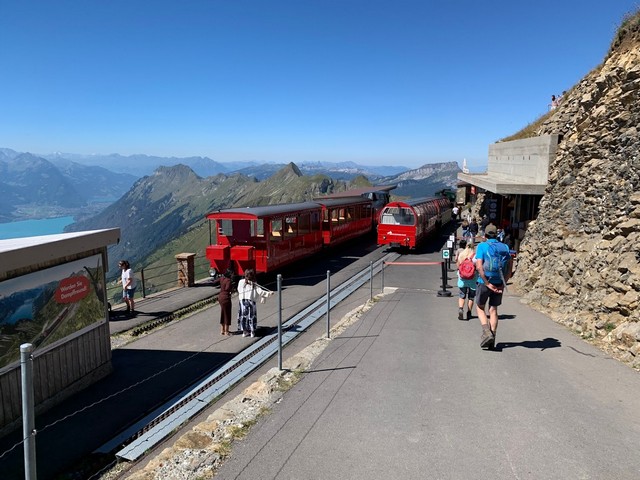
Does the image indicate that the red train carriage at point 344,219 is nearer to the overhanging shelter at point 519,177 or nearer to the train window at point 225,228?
the train window at point 225,228

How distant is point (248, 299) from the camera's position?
1030cm

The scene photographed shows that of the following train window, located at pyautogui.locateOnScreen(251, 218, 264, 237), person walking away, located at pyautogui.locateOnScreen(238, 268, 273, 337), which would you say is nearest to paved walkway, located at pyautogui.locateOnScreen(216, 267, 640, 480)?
person walking away, located at pyautogui.locateOnScreen(238, 268, 273, 337)

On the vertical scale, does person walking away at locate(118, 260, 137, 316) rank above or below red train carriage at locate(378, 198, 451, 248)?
below

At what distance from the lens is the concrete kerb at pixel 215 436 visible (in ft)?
14.2

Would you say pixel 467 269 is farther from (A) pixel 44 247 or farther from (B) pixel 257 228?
(B) pixel 257 228

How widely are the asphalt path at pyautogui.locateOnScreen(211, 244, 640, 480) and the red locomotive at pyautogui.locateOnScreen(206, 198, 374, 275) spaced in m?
8.33

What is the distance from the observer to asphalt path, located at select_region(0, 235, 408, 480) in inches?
232

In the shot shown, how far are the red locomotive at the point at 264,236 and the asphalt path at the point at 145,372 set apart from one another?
117cm

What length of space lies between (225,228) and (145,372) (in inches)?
340

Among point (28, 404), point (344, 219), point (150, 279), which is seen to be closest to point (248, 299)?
point (28, 404)

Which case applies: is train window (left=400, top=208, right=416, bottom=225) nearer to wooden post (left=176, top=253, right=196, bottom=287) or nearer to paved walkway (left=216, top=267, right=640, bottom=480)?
wooden post (left=176, top=253, right=196, bottom=287)

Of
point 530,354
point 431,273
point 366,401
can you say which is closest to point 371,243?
point 431,273

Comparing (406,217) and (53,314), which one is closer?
(53,314)

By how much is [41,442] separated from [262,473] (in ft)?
12.6
